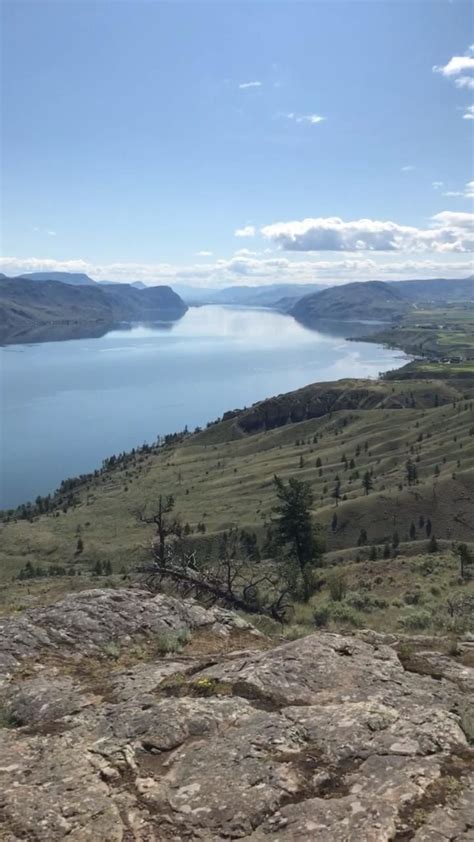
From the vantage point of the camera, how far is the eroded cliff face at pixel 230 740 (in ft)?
22.6

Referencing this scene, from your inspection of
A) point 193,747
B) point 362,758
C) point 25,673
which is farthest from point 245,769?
point 25,673

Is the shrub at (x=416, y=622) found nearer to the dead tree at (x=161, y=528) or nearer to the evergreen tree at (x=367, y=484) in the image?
the dead tree at (x=161, y=528)

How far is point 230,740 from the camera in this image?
8.55 metres

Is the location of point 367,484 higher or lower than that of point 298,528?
lower

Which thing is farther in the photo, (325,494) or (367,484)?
(325,494)

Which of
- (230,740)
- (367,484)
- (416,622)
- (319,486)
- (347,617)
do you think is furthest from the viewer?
(319,486)

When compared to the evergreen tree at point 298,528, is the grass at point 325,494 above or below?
below

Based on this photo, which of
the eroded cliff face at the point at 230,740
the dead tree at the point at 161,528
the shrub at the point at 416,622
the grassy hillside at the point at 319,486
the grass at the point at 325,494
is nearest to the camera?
the eroded cliff face at the point at 230,740

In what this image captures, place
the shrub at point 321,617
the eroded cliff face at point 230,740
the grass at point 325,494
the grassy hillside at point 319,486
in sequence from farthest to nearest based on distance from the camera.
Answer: the grassy hillside at point 319,486, the grass at point 325,494, the shrub at point 321,617, the eroded cliff face at point 230,740

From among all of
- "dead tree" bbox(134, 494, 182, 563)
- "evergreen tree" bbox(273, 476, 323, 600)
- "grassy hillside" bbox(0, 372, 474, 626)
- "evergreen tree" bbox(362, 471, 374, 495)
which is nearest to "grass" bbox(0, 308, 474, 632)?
"grassy hillside" bbox(0, 372, 474, 626)

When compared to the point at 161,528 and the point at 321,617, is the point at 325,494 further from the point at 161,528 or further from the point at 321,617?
the point at 321,617

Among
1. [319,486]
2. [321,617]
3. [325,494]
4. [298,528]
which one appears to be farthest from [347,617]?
[319,486]

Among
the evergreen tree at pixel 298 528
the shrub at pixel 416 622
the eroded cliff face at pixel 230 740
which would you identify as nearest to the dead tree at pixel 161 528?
the eroded cliff face at pixel 230 740

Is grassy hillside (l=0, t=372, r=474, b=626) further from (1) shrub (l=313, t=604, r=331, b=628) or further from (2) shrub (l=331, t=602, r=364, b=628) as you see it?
(2) shrub (l=331, t=602, r=364, b=628)
